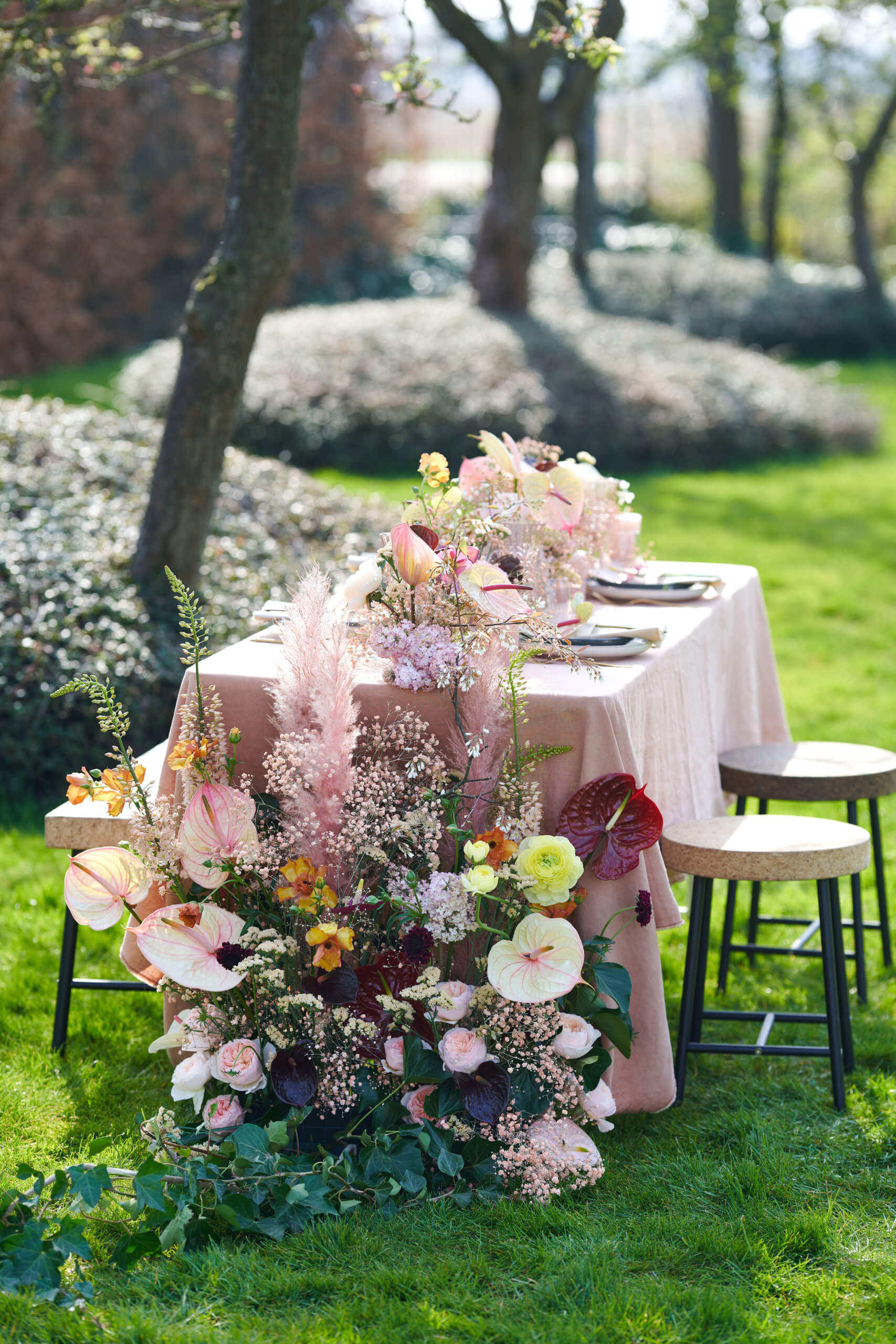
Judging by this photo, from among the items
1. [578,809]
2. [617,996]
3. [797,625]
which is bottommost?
[797,625]

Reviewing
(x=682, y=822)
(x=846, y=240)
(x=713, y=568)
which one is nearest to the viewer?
(x=682, y=822)

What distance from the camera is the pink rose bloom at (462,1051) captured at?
2.69 meters

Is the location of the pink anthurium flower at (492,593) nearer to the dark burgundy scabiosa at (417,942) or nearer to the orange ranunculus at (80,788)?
the dark burgundy scabiosa at (417,942)

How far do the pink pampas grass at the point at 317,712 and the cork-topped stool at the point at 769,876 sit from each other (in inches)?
34.1

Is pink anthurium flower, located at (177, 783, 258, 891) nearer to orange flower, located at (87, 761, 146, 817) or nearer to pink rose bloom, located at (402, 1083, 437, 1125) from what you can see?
orange flower, located at (87, 761, 146, 817)

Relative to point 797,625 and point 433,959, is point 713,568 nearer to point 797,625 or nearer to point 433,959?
point 433,959

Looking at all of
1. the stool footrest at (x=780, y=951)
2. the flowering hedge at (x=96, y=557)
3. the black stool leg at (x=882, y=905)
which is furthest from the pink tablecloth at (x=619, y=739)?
the flowering hedge at (x=96, y=557)

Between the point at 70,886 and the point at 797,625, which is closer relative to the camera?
the point at 70,886

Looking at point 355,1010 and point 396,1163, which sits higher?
→ point 355,1010

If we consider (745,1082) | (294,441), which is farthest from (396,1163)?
(294,441)

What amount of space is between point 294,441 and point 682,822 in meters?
7.10

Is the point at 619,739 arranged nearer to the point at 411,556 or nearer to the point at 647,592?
the point at 411,556

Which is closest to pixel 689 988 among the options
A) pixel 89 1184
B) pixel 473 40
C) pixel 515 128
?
pixel 89 1184

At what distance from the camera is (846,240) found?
25.2 m
